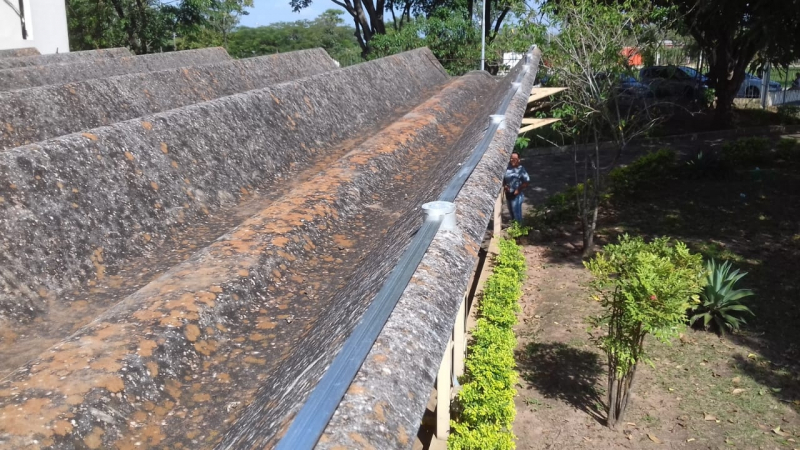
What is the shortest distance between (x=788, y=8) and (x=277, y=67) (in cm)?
871

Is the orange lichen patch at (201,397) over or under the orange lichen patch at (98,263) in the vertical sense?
under

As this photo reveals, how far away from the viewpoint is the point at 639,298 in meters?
5.52

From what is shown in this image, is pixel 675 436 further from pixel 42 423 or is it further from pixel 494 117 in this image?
pixel 42 423

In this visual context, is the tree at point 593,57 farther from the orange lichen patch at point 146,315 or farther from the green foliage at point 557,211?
the orange lichen patch at point 146,315

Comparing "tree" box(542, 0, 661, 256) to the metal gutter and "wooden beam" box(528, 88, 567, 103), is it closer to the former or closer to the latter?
"wooden beam" box(528, 88, 567, 103)

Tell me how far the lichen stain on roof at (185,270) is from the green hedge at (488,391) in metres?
2.16

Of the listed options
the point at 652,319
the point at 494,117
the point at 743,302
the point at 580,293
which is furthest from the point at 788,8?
the point at 494,117

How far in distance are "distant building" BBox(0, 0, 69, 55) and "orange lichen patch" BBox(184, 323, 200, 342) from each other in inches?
520

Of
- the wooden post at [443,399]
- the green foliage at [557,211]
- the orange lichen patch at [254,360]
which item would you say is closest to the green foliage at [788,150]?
the green foliage at [557,211]

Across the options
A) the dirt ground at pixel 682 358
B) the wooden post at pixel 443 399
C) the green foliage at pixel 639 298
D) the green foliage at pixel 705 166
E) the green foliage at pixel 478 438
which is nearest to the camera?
the wooden post at pixel 443 399

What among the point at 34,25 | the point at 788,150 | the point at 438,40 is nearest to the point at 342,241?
the point at 34,25

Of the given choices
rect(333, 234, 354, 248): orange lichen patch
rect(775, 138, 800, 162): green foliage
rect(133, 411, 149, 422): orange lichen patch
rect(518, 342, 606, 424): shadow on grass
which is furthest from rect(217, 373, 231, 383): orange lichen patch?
rect(775, 138, 800, 162): green foliage

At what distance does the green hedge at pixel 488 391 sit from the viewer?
498 cm

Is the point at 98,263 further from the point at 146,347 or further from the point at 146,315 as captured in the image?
the point at 146,347
